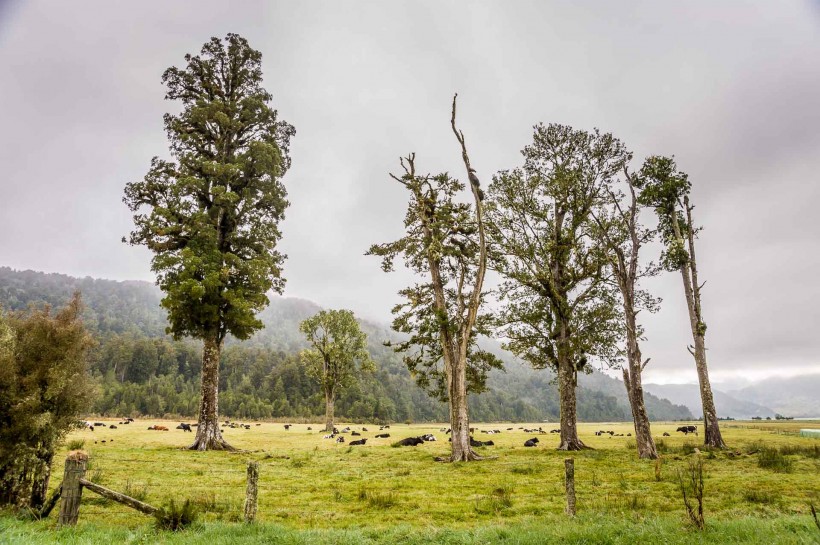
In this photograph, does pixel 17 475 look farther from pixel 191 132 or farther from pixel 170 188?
pixel 191 132

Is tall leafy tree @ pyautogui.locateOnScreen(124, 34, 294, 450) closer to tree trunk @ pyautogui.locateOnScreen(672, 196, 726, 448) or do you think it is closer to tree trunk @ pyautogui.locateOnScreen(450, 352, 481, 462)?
tree trunk @ pyautogui.locateOnScreen(450, 352, 481, 462)

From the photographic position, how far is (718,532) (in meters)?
7.37

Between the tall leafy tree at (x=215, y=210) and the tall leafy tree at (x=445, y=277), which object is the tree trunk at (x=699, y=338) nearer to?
the tall leafy tree at (x=445, y=277)

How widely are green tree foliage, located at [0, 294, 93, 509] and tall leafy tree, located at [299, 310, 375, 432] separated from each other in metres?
38.3

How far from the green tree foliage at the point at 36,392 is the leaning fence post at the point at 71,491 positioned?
4.43 feet

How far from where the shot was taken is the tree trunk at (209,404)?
24.9 meters

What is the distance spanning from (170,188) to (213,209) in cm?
281

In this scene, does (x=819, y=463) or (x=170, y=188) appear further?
(x=170, y=188)

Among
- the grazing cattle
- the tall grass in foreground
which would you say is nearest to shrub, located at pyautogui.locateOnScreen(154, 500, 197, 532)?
the tall grass in foreground

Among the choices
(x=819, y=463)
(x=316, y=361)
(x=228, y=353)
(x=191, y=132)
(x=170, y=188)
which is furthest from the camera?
(x=228, y=353)

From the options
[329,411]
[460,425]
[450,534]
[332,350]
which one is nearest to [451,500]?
[450,534]

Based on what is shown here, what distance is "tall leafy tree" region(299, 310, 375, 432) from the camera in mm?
48906

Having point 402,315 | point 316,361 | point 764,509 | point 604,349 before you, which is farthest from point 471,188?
point 316,361

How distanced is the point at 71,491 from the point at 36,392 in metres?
2.47
